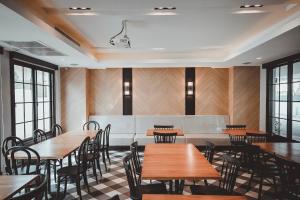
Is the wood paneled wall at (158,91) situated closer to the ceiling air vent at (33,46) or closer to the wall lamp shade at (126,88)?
the wall lamp shade at (126,88)

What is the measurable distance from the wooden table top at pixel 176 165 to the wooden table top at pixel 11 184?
1224mm

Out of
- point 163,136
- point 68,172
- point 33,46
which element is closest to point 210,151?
point 163,136

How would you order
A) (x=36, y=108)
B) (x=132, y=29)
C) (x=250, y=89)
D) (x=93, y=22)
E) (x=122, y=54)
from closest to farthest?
1. (x=93, y=22)
2. (x=132, y=29)
3. (x=36, y=108)
4. (x=122, y=54)
5. (x=250, y=89)

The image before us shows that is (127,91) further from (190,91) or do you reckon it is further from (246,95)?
(246,95)

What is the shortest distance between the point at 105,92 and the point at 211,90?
3594 mm

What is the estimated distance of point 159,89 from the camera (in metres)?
7.57

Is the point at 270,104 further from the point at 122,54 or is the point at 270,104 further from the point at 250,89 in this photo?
the point at 122,54

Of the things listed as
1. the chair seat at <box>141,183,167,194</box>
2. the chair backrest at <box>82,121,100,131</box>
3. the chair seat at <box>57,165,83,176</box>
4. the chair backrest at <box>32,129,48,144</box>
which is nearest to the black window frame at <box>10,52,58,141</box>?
the chair backrest at <box>32,129,48,144</box>

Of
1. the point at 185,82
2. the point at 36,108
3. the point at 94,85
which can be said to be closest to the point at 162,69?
the point at 185,82

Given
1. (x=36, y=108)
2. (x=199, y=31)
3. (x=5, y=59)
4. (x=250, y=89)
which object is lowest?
(x=36, y=108)

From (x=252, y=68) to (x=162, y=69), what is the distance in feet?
9.33

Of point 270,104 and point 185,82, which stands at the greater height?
point 185,82

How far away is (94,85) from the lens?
7598 mm

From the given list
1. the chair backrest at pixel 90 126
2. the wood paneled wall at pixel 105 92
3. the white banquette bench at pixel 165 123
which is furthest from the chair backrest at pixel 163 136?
the wood paneled wall at pixel 105 92
